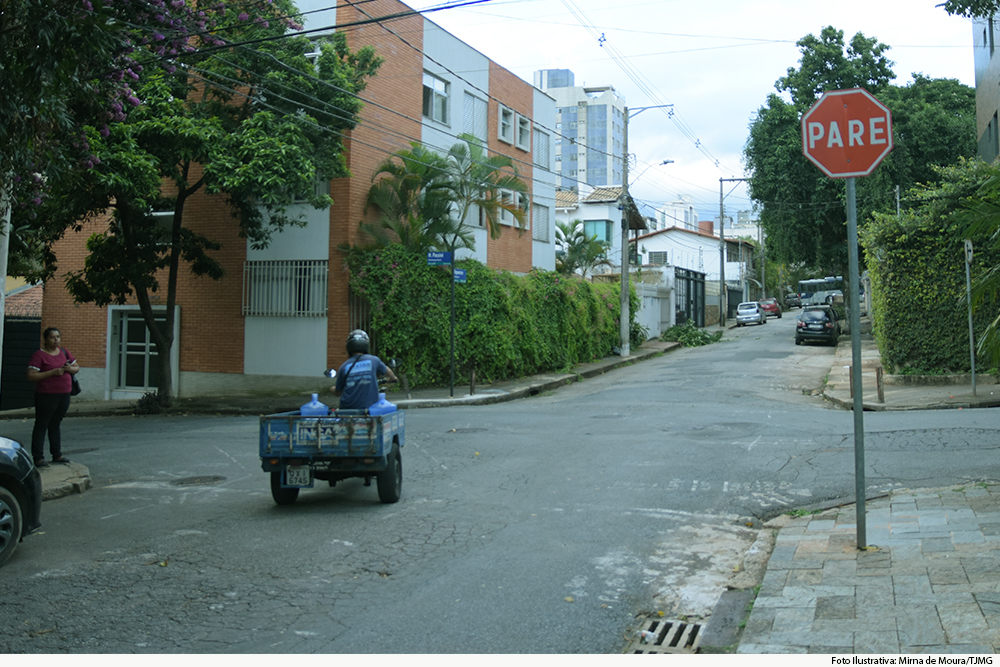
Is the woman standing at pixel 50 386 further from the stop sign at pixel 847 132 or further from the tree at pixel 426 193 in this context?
the tree at pixel 426 193

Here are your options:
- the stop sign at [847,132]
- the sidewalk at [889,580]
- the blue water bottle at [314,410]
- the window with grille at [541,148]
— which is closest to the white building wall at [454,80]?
the window with grille at [541,148]

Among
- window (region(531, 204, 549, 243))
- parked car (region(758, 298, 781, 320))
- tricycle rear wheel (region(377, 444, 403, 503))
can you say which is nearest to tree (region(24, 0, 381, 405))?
tricycle rear wheel (region(377, 444, 403, 503))

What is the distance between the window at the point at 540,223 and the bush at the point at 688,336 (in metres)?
9.69

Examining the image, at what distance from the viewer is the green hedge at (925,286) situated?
1886 centimetres

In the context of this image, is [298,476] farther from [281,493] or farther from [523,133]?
[523,133]

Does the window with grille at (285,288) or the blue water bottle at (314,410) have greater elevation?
the window with grille at (285,288)

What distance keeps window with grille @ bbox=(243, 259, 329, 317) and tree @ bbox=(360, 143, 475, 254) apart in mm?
1863

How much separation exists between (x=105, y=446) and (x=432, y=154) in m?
11.8

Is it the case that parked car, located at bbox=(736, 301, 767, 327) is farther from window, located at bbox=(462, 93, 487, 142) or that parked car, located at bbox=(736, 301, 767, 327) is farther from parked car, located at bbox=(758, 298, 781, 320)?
window, located at bbox=(462, 93, 487, 142)

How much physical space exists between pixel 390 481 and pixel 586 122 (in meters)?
103

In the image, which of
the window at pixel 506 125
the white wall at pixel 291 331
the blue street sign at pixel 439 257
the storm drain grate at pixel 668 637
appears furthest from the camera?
the window at pixel 506 125

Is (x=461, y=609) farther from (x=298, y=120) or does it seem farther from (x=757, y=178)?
(x=757, y=178)

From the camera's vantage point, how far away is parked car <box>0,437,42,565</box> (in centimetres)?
664

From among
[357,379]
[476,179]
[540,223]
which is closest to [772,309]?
[540,223]
